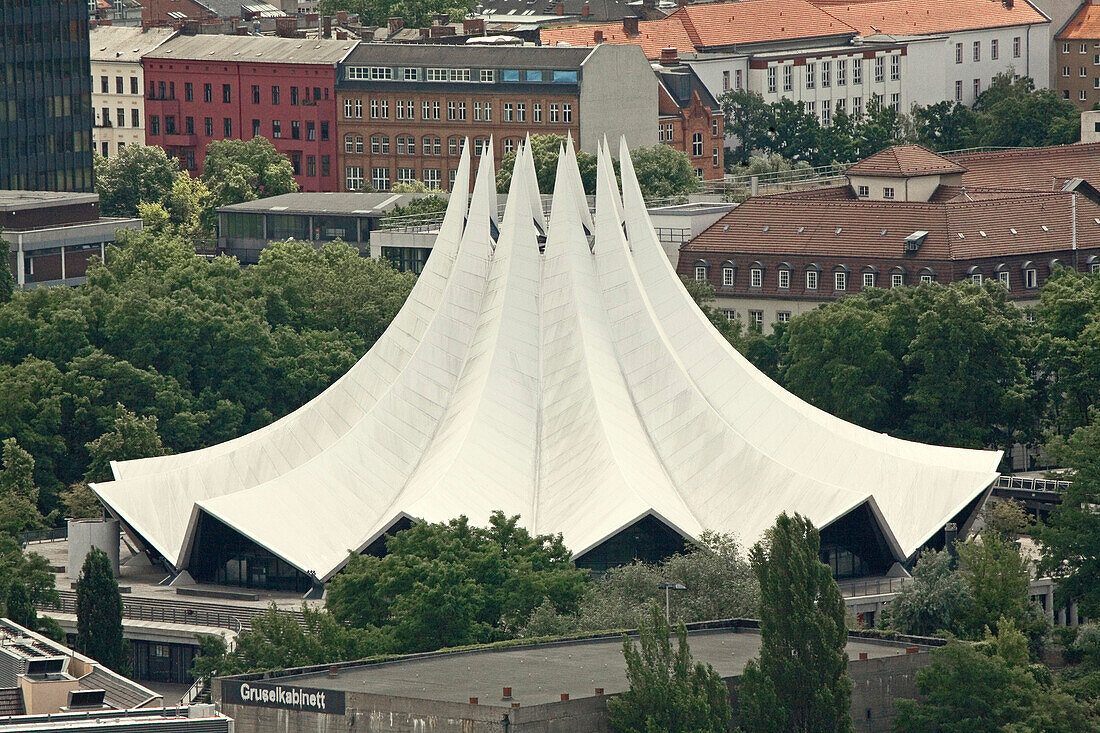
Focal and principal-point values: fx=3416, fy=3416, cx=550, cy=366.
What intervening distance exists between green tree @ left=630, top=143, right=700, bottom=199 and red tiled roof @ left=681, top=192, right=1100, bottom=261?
25.8 metres

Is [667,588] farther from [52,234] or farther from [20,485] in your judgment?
[52,234]

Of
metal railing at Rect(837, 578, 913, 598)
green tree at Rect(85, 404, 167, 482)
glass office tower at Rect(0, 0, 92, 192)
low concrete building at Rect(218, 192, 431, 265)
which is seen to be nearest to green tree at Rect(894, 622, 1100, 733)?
metal railing at Rect(837, 578, 913, 598)

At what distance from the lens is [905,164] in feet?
501

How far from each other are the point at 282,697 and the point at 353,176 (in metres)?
129

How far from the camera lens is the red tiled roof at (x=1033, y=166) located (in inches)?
6471

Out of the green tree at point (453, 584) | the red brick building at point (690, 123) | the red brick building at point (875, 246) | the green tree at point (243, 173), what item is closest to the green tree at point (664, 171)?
the red brick building at point (690, 123)

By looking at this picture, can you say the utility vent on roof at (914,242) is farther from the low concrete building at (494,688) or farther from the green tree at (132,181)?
the low concrete building at (494,688)

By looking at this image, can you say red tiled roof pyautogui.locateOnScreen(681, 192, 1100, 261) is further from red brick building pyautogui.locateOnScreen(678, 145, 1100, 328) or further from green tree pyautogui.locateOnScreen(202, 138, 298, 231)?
green tree pyautogui.locateOnScreen(202, 138, 298, 231)

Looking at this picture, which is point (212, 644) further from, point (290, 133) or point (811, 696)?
point (290, 133)

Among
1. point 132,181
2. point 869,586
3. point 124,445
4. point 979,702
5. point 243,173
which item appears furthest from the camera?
point 132,181

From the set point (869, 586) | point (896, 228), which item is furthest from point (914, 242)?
point (869, 586)

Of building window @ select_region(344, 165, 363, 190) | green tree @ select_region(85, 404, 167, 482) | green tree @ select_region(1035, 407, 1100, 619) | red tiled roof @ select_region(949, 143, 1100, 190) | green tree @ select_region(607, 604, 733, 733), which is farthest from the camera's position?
building window @ select_region(344, 165, 363, 190)

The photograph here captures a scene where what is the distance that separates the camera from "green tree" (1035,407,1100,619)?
92.7 metres

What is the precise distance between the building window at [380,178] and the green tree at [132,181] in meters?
13.3
